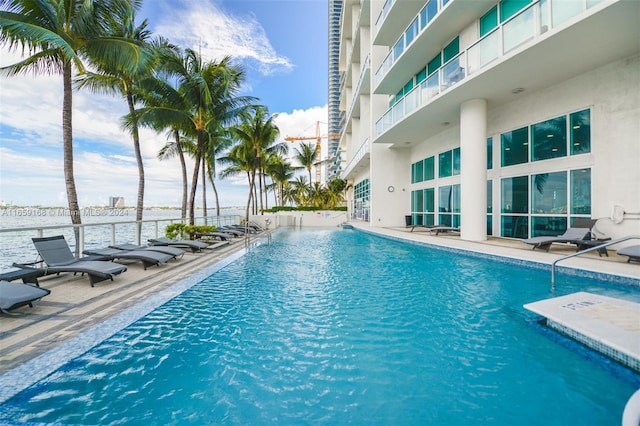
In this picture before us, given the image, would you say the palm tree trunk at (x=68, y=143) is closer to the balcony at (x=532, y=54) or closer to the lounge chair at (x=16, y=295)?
the lounge chair at (x=16, y=295)

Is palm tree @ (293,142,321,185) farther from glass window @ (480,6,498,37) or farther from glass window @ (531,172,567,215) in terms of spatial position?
glass window @ (531,172,567,215)

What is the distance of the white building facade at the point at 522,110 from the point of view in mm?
7918

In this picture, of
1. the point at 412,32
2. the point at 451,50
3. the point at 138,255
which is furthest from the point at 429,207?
the point at 138,255

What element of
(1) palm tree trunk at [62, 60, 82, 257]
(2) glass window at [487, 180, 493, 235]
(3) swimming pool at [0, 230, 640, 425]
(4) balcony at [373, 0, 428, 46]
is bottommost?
(3) swimming pool at [0, 230, 640, 425]

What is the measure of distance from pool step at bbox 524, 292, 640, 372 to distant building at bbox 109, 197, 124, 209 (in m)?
28.3

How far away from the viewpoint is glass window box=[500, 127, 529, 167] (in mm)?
11086

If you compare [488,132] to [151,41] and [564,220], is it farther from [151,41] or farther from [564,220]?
[151,41]

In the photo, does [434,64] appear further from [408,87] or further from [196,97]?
[196,97]

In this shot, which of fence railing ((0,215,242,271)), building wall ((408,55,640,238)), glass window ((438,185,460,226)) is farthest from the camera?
glass window ((438,185,460,226))

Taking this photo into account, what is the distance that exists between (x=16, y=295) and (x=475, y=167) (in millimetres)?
12292

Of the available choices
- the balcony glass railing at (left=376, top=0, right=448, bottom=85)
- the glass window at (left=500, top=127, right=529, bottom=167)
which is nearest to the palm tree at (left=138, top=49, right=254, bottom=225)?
the balcony glass railing at (left=376, top=0, right=448, bottom=85)

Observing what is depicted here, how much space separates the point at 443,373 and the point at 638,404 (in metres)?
1.37

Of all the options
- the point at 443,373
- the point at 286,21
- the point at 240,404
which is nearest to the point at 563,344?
the point at 443,373

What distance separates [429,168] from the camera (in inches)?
680
